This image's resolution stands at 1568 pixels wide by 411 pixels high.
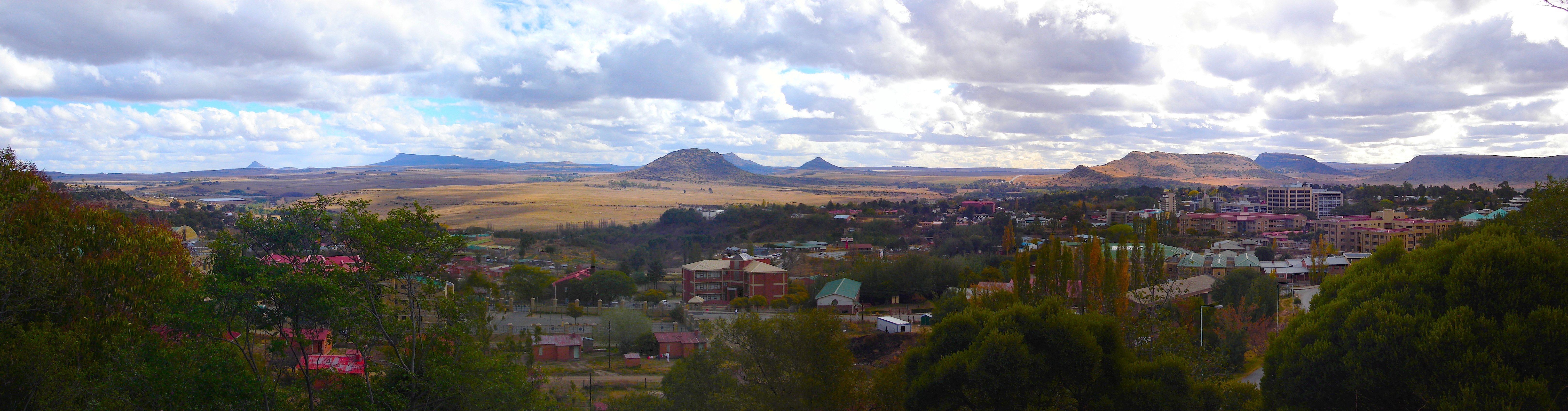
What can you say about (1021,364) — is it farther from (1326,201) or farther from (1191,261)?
(1326,201)

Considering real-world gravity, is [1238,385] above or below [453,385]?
below

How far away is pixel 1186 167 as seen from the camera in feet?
569

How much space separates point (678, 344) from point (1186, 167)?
557 feet

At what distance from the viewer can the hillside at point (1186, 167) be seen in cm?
16438

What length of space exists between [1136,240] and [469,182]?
520 feet

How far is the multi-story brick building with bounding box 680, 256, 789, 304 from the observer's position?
132ft

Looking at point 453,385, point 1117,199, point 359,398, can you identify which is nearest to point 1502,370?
point 453,385

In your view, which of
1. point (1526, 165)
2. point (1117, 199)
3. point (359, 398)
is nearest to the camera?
point (359, 398)

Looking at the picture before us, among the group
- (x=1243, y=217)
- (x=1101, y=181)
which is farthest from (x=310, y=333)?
(x=1101, y=181)

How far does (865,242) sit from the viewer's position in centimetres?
6334

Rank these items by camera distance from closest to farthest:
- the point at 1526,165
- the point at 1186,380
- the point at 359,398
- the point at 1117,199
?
1. the point at 359,398
2. the point at 1186,380
3. the point at 1117,199
4. the point at 1526,165

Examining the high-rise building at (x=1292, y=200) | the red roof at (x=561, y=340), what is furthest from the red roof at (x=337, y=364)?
the high-rise building at (x=1292, y=200)

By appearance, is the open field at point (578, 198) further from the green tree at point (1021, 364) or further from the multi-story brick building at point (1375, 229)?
the multi-story brick building at point (1375, 229)

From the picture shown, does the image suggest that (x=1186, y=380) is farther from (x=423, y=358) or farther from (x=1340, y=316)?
(x=423, y=358)
